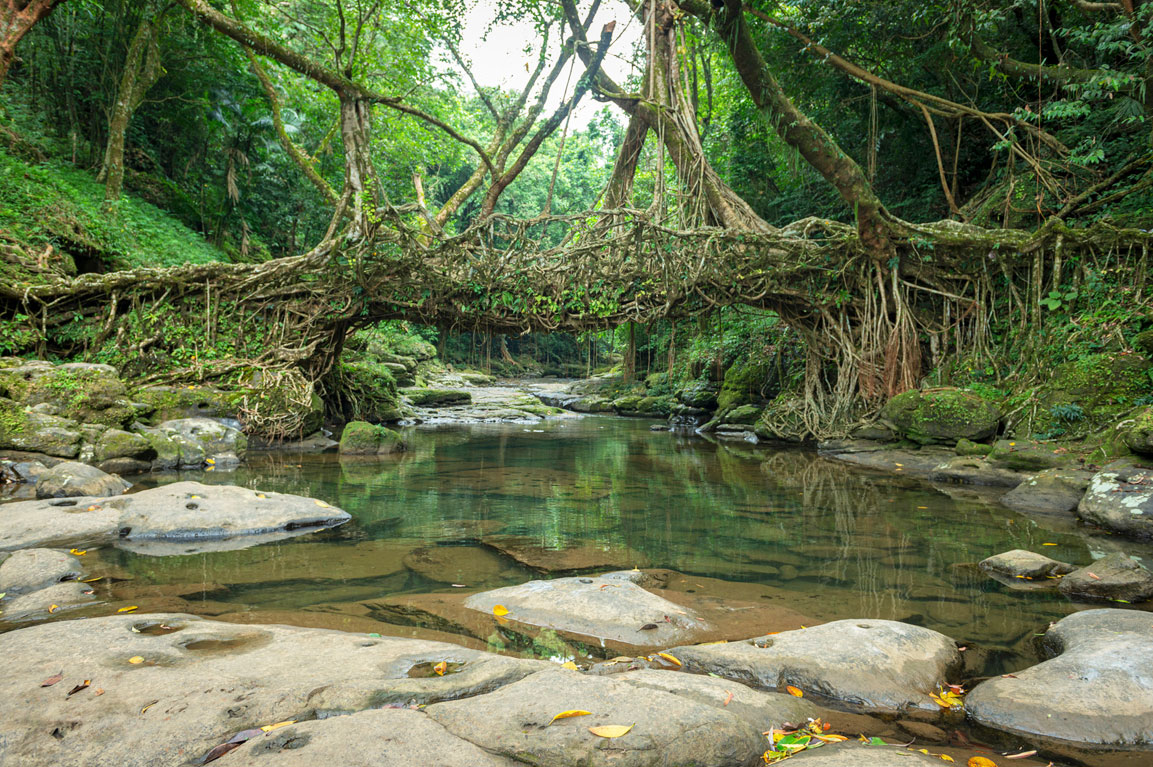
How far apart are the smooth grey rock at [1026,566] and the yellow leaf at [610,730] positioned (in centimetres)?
329

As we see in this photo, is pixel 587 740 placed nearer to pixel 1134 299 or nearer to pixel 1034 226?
pixel 1134 299

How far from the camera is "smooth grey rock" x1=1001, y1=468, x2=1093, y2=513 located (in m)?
5.57

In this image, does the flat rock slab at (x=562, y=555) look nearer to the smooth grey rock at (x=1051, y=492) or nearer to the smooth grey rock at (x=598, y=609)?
the smooth grey rock at (x=598, y=609)

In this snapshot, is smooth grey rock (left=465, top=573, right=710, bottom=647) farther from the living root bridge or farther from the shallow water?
the living root bridge

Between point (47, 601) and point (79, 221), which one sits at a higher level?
point (79, 221)

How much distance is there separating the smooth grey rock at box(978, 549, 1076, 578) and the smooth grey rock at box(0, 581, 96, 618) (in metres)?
5.00

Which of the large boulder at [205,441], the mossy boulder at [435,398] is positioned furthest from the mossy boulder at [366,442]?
the mossy boulder at [435,398]

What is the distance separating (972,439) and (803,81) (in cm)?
740

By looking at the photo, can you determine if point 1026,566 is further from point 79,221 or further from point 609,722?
point 79,221

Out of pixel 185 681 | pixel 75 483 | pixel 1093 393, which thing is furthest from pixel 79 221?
pixel 1093 393

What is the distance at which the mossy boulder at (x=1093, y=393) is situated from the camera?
6.41m

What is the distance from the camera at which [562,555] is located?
4223 millimetres

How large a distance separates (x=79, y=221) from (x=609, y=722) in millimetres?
12380

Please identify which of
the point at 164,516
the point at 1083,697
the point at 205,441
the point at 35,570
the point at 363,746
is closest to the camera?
the point at 363,746
